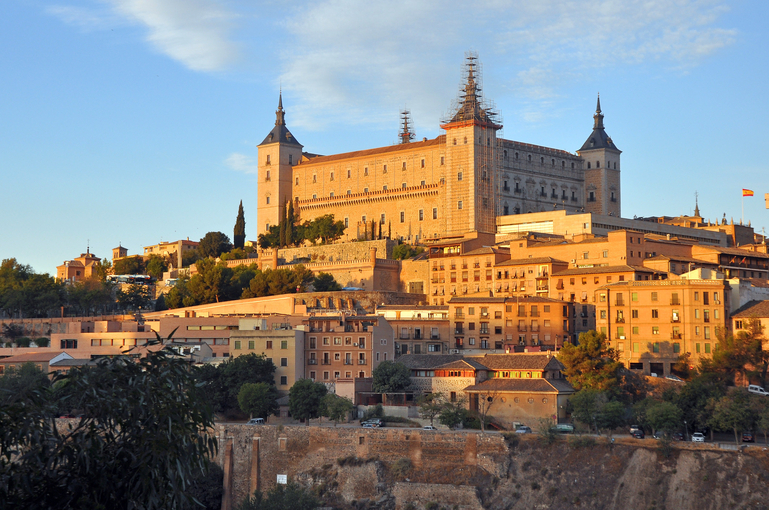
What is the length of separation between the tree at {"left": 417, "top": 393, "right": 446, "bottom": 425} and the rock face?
3.46 metres

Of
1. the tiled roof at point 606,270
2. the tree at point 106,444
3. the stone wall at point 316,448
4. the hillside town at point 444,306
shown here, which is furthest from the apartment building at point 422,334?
the tree at point 106,444

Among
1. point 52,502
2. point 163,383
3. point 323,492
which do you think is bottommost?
point 323,492

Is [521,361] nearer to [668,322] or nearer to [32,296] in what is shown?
[668,322]

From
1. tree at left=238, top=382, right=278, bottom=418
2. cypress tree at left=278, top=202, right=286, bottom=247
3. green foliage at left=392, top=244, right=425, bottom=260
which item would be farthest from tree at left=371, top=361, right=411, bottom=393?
cypress tree at left=278, top=202, right=286, bottom=247

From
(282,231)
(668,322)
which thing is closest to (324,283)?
(282,231)

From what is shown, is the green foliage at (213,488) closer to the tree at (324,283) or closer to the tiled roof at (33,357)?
the tiled roof at (33,357)

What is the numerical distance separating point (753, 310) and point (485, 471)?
60.3 feet

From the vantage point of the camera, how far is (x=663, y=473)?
147ft

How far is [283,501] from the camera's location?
1753 inches

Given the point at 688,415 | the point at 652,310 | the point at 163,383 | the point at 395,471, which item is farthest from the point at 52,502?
the point at 652,310

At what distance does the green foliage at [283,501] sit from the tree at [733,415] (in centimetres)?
1780

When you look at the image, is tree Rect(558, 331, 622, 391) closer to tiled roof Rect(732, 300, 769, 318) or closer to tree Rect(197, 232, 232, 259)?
tiled roof Rect(732, 300, 769, 318)

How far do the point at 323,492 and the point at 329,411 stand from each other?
4.40 m

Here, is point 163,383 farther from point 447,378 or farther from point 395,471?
point 447,378
